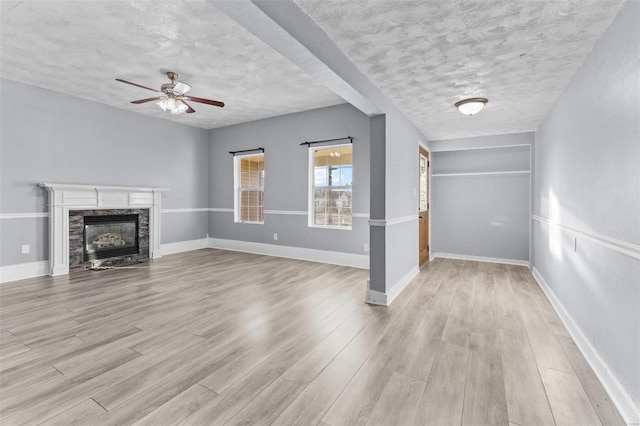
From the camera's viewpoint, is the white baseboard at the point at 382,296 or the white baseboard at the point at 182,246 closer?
the white baseboard at the point at 382,296

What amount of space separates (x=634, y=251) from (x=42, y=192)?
6.66 m

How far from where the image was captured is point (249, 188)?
259 inches

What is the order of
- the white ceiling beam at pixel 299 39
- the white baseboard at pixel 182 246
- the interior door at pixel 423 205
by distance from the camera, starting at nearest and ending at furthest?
1. the white ceiling beam at pixel 299 39
2. the interior door at pixel 423 205
3. the white baseboard at pixel 182 246

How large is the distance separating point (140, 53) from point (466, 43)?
3312mm

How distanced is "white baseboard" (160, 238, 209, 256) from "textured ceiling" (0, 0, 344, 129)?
9.42 ft

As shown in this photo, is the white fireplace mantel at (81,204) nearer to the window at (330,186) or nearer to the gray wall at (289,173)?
the gray wall at (289,173)

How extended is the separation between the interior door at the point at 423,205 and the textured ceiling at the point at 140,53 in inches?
75.1

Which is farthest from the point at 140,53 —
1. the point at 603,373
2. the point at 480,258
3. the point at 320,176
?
the point at 480,258

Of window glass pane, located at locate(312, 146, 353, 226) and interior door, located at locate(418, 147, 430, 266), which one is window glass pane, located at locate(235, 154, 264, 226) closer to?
window glass pane, located at locate(312, 146, 353, 226)

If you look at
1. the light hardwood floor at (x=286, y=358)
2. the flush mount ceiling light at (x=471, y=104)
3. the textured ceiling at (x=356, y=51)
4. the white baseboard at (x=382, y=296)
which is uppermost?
the textured ceiling at (x=356, y=51)

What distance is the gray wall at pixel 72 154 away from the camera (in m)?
4.21

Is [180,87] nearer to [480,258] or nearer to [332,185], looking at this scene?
[332,185]

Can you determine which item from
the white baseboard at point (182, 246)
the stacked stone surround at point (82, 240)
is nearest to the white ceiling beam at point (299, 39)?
the stacked stone surround at point (82, 240)

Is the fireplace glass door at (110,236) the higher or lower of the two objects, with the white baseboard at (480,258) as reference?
higher
